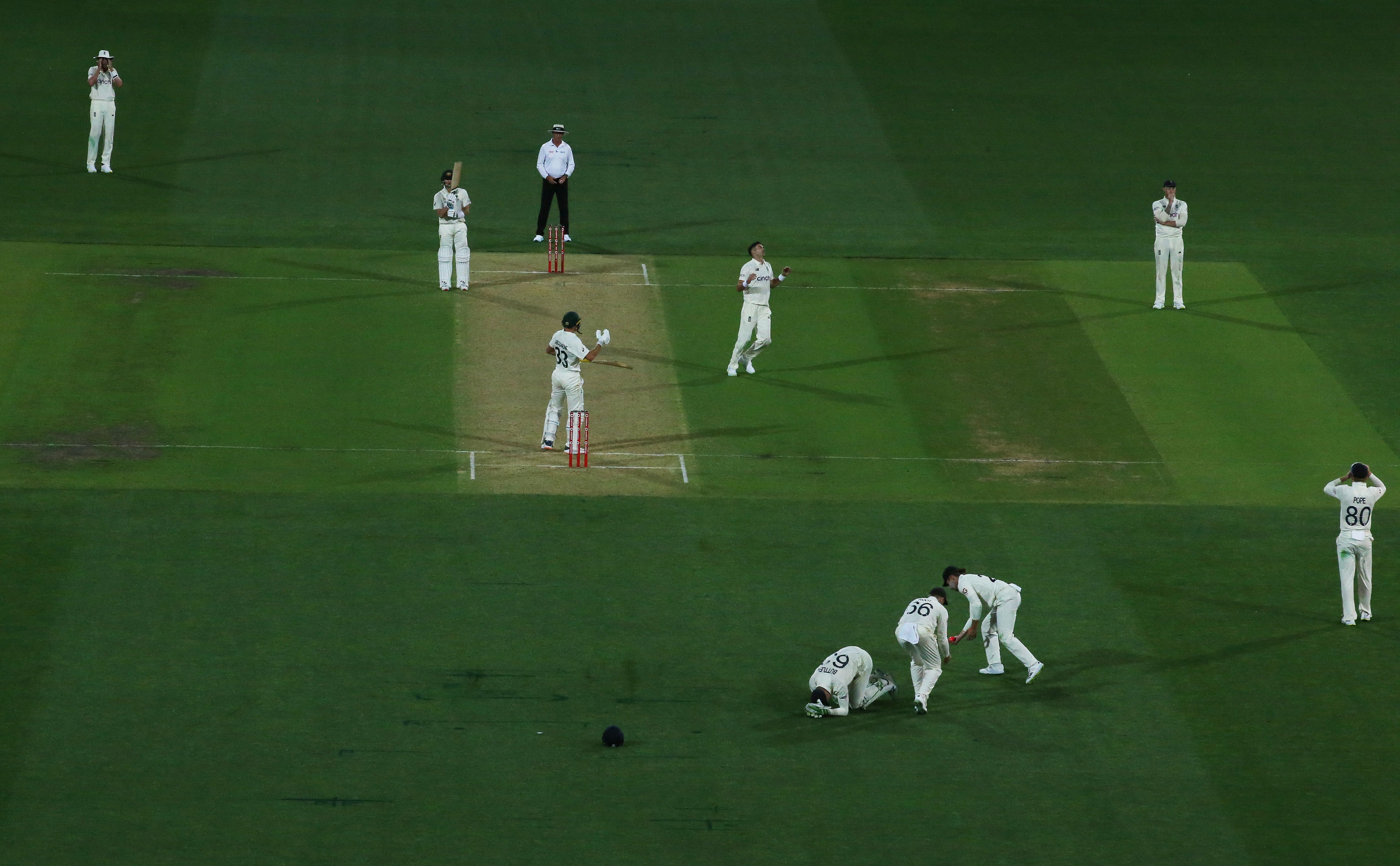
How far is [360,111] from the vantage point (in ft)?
167

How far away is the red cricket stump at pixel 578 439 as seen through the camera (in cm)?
3186

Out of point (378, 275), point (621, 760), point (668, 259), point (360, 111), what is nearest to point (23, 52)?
point (360, 111)

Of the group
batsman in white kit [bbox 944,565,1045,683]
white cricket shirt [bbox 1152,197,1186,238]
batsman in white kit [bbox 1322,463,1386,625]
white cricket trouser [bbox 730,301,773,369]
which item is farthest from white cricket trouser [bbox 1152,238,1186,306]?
batsman in white kit [bbox 944,565,1045,683]

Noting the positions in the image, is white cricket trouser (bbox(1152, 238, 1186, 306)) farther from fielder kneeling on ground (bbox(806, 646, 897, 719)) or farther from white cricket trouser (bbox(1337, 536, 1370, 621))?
fielder kneeling on ground (bbox(806, 646, 897, 719))

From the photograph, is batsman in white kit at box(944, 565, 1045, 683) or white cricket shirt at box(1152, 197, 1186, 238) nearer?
batsman in white kit at box(944, 565, 1045, 683)

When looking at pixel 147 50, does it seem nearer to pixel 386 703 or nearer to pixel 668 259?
pixel 668 259

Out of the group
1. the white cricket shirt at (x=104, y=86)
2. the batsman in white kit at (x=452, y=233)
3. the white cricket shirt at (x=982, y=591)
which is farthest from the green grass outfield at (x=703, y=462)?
the white cricket shirt at (x=104, y=86)

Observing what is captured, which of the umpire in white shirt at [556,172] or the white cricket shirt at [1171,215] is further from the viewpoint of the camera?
the umpire in white shirt at [556,172]

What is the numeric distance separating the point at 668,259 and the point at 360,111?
43.0 ft

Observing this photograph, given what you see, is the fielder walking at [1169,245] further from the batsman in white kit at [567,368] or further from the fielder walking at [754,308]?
the batsman in white kit at [567,368]

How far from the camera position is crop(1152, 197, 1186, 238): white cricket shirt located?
38.5 meters

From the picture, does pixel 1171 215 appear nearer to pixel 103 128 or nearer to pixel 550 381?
pixel 550 381

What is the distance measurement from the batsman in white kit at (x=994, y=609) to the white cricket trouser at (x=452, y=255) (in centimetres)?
1593

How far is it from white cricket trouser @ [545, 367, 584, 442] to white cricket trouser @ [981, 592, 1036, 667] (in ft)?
28.2
